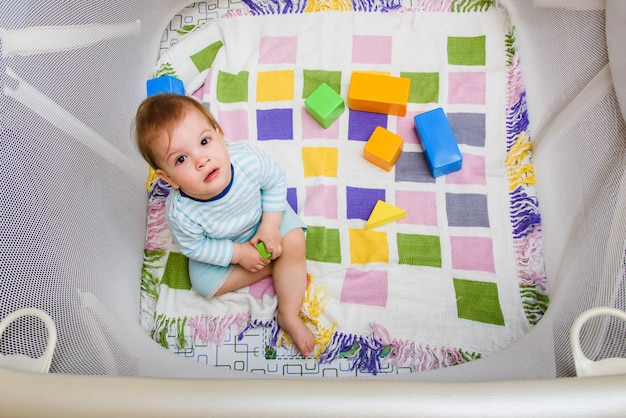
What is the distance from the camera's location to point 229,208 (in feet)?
3.13

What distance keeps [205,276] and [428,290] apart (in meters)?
0.42

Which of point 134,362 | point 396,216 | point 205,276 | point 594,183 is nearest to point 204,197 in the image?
point 205,276

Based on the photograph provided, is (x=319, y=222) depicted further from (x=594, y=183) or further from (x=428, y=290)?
(x=594, y=183)

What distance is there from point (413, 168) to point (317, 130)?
0.22 metres

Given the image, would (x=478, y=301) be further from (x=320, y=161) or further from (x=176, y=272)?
(x=176, y=272)

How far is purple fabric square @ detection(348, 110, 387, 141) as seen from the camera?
1172mm

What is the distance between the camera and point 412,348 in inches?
39.1

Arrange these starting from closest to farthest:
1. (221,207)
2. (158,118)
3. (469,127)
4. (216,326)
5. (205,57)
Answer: (158,118), (221,207), (216,326), (469,127), (205,57)

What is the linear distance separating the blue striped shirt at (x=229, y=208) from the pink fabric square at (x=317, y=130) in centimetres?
20

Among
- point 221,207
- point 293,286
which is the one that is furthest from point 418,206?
point 221,207

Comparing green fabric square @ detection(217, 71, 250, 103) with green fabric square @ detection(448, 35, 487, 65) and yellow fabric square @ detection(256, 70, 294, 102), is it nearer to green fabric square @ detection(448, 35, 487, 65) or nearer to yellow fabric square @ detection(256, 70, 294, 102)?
yellow fabric square @ detection(256, 70, 294, 102)

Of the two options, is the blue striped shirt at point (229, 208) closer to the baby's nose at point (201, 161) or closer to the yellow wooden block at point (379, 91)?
the baby's nose at point (201, 161)

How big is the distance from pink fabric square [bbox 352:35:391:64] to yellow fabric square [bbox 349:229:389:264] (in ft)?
1.32

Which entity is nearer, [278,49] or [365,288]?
[365,288]
